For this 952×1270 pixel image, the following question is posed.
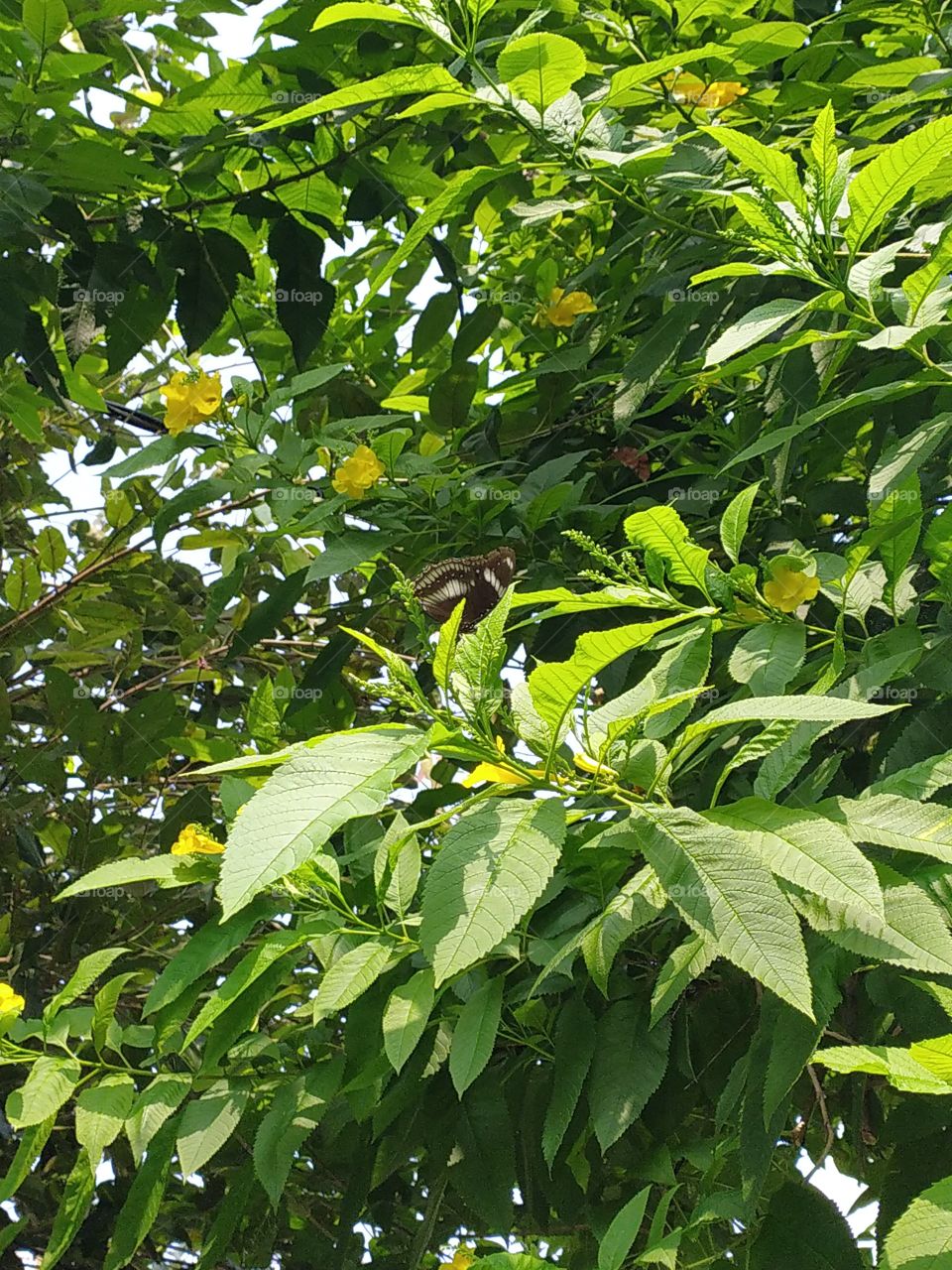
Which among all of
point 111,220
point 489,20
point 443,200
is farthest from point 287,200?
point 443,200

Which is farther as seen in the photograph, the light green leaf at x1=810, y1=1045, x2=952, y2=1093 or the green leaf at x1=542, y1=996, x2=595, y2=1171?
the green leaf at x1=542, y1=996, x2=595, y2=1171

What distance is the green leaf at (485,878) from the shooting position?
63 centimetres

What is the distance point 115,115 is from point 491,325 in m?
1.05

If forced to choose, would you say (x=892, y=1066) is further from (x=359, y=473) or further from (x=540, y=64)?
(x=359, y=473)

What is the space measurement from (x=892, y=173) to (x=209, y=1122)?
90 centimetres

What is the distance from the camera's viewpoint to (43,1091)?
1064 millimetres

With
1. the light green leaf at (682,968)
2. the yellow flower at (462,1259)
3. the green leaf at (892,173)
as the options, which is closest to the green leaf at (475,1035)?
the light green leaf at (682,968)

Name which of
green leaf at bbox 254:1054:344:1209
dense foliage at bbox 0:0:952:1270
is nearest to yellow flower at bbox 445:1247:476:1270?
dense foliage at bbox 0:0:952:1270

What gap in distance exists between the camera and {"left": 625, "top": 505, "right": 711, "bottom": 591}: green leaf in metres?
0.92

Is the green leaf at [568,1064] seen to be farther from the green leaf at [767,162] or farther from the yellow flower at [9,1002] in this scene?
the green leaf at [767,162]

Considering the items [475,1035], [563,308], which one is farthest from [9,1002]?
[563,308]

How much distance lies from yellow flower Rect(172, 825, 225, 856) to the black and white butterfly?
269 millimetres

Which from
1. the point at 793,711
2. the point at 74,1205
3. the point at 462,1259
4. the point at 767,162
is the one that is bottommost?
the point at 462,1259

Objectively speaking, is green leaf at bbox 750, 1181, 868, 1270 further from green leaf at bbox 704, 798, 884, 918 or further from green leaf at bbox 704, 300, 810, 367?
green leaf at bbox 704, 300, 810, 367
